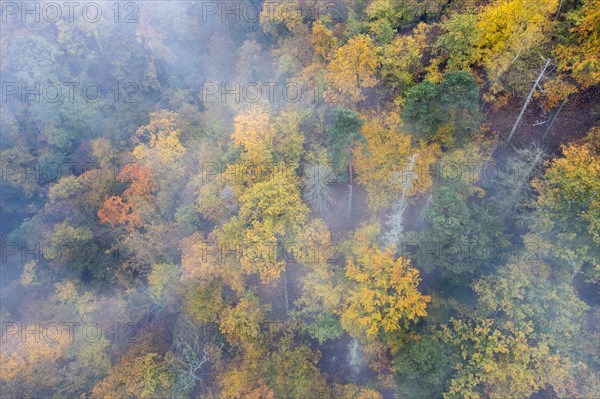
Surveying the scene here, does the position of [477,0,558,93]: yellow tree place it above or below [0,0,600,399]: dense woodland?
above

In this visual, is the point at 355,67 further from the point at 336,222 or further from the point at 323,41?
the point at 336,222

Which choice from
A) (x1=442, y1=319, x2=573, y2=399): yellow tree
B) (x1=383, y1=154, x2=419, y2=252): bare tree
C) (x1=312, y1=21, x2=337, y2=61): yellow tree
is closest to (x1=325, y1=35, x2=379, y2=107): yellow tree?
(x1=312, y1=21, x2=337, y2=61): yellow tree

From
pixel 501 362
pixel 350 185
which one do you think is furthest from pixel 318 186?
pixel 501 362

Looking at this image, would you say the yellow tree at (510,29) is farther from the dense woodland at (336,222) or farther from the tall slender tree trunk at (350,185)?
the tall slender tree trunk at (350,185)

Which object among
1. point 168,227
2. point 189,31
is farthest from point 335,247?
point 189,31

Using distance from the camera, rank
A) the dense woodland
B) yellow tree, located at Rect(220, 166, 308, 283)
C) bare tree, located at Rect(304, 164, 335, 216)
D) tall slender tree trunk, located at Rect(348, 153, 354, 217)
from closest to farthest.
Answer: the dense woodland, bare tree, located at Rect(304, 164, 335, 216), yellow tree, located at Rect(220, 166, 308, 283), tall slender tree trunk, located at Rect(348, 153, 354, 217)

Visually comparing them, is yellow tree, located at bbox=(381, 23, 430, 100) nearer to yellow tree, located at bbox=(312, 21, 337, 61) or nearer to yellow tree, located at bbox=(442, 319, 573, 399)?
yellow tree, located at bbox=(312, 21, 337, 61)

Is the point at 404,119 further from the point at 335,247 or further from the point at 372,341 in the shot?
the point at 372,341
